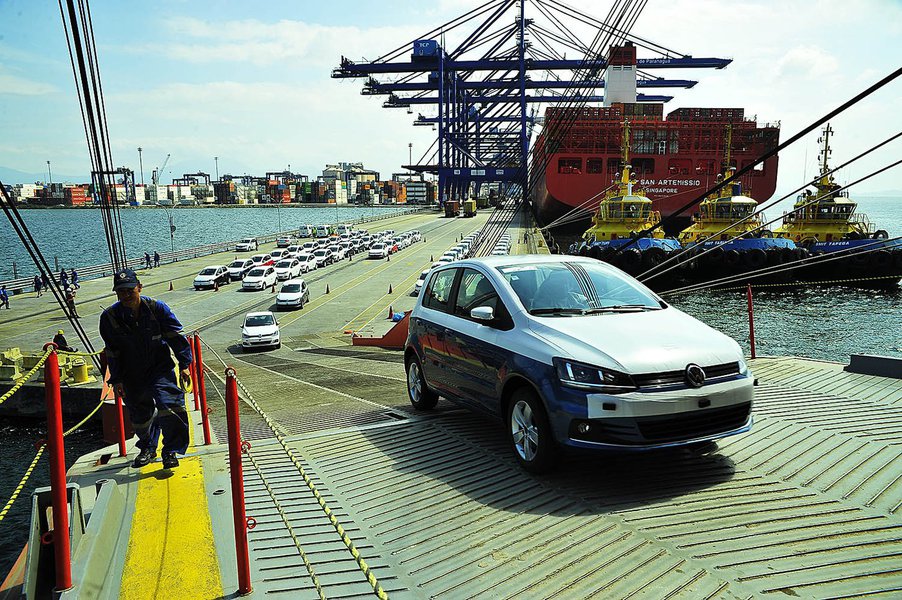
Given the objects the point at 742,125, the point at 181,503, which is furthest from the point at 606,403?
the point at 742,125

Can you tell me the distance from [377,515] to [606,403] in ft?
6.27

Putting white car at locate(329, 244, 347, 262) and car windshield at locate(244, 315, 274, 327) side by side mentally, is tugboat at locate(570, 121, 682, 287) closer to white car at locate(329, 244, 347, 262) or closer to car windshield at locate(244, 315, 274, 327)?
white car at locate(329, 244, 347, 262)

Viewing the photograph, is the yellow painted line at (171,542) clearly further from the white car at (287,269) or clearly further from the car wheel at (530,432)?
the white car at (287,269)

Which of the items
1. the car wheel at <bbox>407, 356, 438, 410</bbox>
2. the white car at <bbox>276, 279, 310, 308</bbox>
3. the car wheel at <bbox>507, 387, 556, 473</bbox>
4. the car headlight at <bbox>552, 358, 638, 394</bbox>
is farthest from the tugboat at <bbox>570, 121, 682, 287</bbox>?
the car headlight at <bbox>552, 358, 638, 394</bbox>

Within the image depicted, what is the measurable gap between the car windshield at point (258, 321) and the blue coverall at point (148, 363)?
20.8 metres

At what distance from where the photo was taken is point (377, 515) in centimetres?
479

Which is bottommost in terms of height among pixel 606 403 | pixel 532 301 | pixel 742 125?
pixel 606 403

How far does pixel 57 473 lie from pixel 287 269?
4645 centimetres

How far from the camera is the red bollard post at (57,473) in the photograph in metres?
3.25

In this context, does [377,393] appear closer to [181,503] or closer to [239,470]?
[181,503]

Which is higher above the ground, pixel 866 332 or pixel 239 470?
pixel 239 470

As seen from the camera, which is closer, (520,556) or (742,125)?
(520,556)

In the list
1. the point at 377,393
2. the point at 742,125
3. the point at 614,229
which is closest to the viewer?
the point at 377,393

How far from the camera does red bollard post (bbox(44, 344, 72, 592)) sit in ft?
10.7
